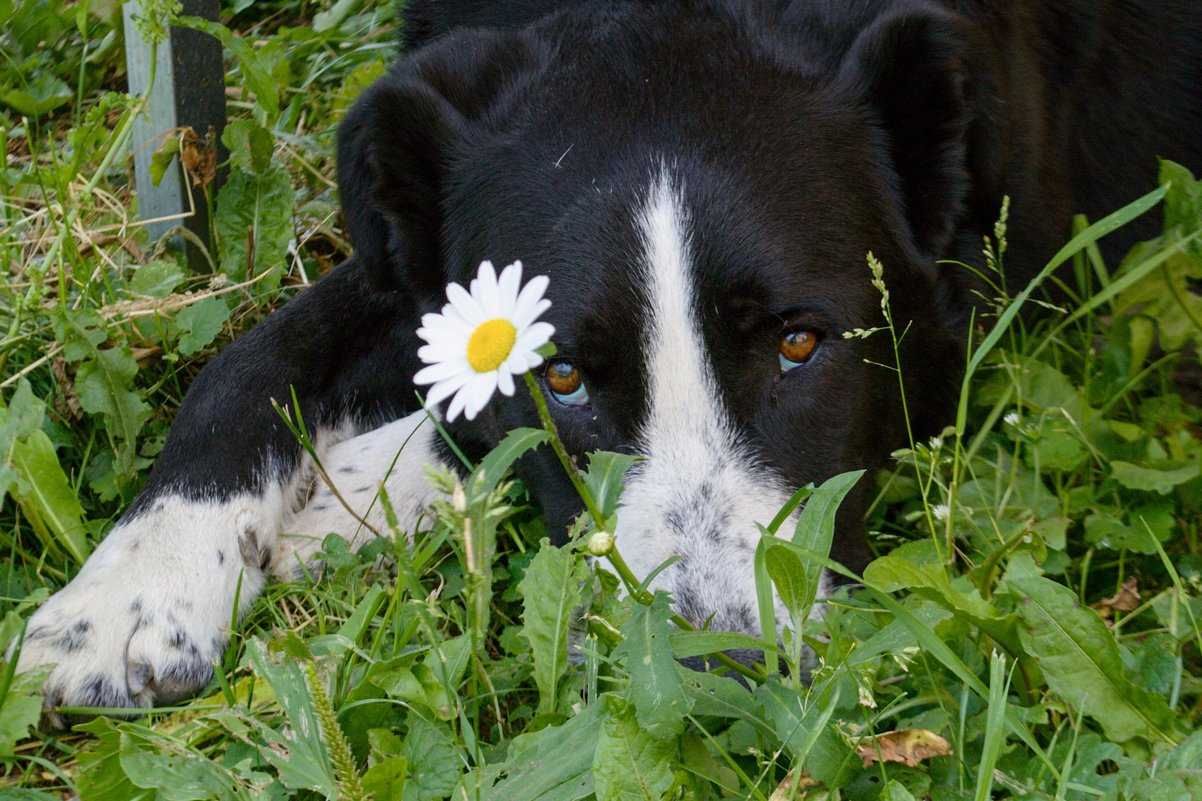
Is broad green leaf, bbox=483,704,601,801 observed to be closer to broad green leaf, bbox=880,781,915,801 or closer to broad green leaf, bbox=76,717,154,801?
broad green leaf, bbox=880,781,915,801

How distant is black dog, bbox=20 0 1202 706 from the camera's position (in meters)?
2.12

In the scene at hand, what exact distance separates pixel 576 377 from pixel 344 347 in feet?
3.18

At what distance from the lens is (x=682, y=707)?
1.54m

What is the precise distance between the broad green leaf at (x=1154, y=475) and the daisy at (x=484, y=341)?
50.6 inches

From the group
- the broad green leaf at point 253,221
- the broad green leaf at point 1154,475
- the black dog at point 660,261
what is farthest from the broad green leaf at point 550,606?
the broad green leaf at point 253,221

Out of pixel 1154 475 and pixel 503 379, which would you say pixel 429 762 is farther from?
pixel 1154 475

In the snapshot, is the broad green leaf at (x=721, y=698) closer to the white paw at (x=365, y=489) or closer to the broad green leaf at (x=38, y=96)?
the white paw at (x=365, y=489)

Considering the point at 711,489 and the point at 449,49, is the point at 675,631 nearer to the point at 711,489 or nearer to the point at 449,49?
the point at 711,489

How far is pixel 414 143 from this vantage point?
257 cm

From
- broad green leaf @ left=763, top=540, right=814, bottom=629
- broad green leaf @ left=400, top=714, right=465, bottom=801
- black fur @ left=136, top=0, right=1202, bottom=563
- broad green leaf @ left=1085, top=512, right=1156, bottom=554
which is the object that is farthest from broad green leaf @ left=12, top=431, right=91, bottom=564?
broad green leaf @ left=1085, top=512, right=1156, bottom=554

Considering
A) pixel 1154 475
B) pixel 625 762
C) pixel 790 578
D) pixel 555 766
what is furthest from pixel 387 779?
pixel 1154 475

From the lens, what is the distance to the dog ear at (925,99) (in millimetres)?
2342

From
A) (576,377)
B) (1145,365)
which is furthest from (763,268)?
(1145,365)

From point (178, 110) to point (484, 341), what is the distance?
7.57 ft
